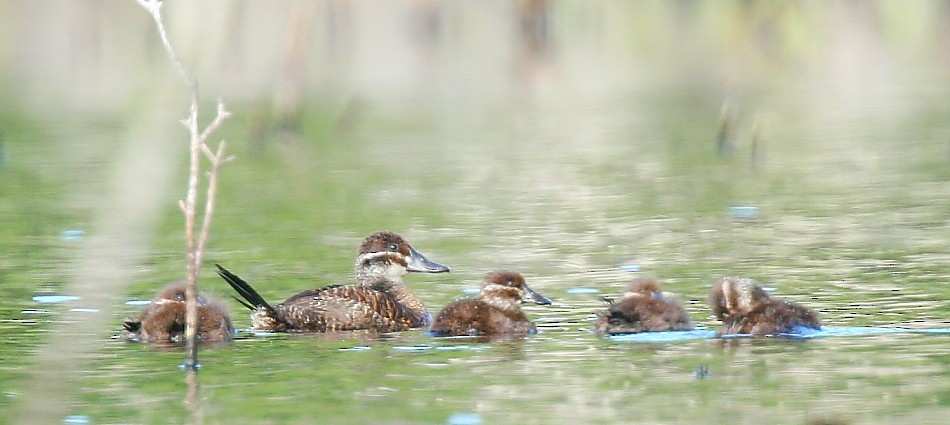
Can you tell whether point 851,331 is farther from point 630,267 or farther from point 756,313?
point 630,267

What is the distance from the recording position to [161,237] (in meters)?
12.1

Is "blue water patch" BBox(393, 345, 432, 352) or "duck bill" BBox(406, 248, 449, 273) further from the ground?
"duck bill" BBox(406, 248, 449, 273)

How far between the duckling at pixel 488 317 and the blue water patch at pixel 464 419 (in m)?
2.03

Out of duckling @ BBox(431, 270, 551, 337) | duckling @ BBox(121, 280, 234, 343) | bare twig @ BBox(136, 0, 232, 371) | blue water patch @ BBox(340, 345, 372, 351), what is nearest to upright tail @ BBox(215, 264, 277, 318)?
duckling @ BBox(121, 280, 234, 343)

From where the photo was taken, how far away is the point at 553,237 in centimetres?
1162

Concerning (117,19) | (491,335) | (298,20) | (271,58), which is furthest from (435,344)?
(117,19)

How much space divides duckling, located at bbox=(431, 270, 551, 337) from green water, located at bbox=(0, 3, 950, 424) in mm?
126

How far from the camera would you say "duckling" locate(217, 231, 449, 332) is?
873 centimetres

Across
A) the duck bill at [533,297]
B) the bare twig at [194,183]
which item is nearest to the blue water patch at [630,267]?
the duck bill at [533,297]

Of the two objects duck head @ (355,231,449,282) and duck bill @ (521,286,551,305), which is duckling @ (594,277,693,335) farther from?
duck head @ (355,231,449,282)

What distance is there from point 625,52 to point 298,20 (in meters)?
21.5

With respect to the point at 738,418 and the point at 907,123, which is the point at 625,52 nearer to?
the point at 907,123

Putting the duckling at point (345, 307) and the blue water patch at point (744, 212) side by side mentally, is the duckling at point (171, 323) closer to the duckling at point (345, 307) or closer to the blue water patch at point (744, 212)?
the duckling at point (345, 307)

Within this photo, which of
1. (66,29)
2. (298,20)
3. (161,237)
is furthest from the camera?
(66,29)
